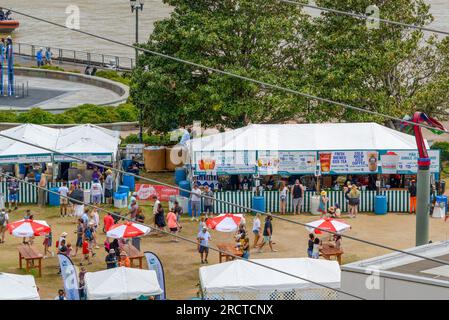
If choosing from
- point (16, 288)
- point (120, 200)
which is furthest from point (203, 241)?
point (16, 288)

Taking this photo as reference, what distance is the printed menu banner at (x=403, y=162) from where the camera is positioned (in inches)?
1245

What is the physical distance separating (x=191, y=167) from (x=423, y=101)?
881cm

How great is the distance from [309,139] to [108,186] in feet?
20.0

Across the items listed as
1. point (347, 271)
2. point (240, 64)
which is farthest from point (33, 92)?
point (347, 271)

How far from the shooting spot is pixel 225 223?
86.5 ft

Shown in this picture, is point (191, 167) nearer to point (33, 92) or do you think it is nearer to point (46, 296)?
point (46, 296)

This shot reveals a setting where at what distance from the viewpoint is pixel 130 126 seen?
4322cm

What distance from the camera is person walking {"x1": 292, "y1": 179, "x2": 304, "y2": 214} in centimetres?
3119

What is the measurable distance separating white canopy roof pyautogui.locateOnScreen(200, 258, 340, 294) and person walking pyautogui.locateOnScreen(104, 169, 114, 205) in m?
11.4

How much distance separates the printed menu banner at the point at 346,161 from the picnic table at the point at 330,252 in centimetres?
631

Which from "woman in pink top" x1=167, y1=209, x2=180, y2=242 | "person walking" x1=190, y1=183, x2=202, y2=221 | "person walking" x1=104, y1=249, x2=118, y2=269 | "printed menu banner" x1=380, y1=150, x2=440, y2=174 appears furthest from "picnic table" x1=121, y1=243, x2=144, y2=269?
"printed menu banner" x1=380, y1=150, x2=440, y2=174

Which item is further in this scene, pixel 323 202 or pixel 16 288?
pixel 323 202

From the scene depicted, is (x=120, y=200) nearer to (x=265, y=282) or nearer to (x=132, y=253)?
(x=132, y=253)

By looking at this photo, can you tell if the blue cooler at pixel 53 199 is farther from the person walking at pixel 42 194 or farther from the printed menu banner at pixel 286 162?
the printed menu banner at pixel 286 162
